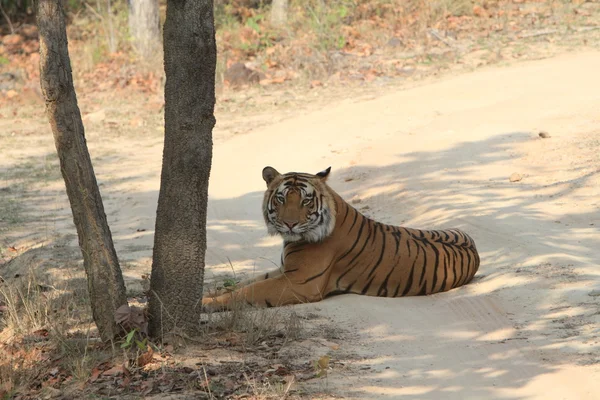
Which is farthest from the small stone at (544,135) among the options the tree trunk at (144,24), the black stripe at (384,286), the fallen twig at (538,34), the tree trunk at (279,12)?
the tree trunk at (144,24)

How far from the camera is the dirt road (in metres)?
4.89

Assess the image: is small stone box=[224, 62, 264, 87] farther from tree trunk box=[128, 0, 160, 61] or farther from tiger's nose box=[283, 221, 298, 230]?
tiger's nose box=[283, 221, 298, 230]

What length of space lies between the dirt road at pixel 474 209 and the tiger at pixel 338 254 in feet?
0.44

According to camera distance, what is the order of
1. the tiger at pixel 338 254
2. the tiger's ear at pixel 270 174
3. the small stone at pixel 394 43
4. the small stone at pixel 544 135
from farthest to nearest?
the small stone at pixel 394 43
the small stone at pixel 544 135
the tiger's ear at pixel 270 174
the tiger at pixel 338 254

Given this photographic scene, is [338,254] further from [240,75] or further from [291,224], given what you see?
[240,75]

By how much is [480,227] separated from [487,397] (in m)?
3.79

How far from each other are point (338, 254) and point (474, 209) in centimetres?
258

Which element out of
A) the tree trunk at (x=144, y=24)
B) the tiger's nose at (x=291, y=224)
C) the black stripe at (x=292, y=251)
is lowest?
the black stripe at (x=292, y=251)

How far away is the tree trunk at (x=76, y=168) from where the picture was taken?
5.00 m

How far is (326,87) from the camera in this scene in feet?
51.1

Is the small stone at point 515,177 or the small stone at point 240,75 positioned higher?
the small stone at point 240,75

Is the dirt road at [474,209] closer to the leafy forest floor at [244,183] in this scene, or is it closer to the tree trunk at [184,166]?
the leafy forest floor at [244,183]

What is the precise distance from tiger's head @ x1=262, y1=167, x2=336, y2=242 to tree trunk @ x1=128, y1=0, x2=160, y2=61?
38.8ft

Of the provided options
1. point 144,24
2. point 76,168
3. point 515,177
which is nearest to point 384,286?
point 76,168
